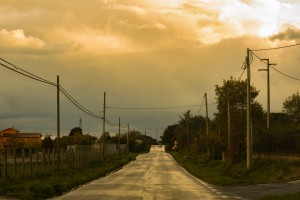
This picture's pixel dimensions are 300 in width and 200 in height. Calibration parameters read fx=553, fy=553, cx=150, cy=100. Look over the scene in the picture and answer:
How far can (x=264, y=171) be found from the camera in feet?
118

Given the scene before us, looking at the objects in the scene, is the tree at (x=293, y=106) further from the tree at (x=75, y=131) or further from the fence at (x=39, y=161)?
the tree at (x=75, y=131)

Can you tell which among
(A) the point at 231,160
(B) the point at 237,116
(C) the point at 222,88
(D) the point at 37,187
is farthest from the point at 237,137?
(D) the point at 37,187

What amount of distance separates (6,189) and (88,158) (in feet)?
121

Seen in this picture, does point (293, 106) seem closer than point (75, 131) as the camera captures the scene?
Yes

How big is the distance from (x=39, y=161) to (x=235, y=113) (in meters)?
29.3

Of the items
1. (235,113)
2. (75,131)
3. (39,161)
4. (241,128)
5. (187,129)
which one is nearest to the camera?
(39,161)

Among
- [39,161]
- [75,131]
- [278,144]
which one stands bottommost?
[39,161]

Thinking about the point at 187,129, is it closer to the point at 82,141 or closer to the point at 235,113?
the point at 82,141

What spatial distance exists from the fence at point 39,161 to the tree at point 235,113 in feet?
47.8

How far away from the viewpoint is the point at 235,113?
63.0 metres

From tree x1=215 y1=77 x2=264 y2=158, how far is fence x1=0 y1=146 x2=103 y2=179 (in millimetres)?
14572

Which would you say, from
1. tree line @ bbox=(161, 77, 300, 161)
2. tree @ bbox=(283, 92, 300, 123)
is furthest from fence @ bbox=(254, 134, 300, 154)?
tree @ bbox=(283, 92, 300, 123)

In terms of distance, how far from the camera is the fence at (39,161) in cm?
3086

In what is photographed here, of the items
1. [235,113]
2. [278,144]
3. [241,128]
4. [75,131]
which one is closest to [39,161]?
[278,144]
